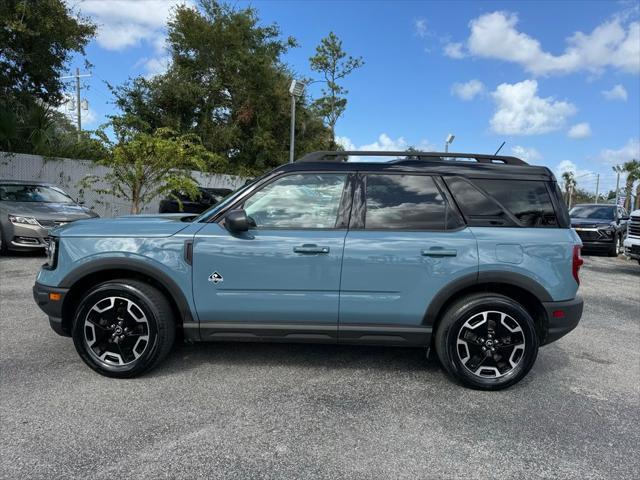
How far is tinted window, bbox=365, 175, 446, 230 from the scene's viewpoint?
12.2ft

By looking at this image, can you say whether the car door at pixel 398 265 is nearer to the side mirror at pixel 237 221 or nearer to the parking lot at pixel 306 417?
the parking lot at pixel 306 417

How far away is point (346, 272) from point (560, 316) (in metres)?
1.75

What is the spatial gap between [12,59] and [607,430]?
17485 mm

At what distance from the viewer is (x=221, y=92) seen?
24922 millimetres

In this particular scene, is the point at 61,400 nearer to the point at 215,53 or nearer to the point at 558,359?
the point at 558,359

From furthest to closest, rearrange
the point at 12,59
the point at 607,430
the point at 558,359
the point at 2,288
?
the point at 12,59
the point at 2,288
the point at 558,359
the point at 607,430

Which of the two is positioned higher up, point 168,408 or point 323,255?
point 323,255

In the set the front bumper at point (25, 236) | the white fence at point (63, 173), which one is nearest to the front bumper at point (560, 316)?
the front bumper at point (25, 236)

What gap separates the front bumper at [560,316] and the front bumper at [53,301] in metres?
3.86

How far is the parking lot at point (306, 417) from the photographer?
2688 millimetres

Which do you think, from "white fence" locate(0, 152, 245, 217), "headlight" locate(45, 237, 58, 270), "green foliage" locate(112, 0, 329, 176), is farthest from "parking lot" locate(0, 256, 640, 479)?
"green foliage" locate(112, 0, 329, 176)

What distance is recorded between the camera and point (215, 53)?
2488 centimetres

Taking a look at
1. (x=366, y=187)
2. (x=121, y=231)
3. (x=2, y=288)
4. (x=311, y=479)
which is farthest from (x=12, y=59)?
(x=311, y=479)

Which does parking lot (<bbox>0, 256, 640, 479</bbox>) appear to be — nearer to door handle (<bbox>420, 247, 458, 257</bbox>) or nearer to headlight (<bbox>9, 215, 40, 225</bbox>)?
door handle (<bbox>420, 247, 458, 257</bbox>)
